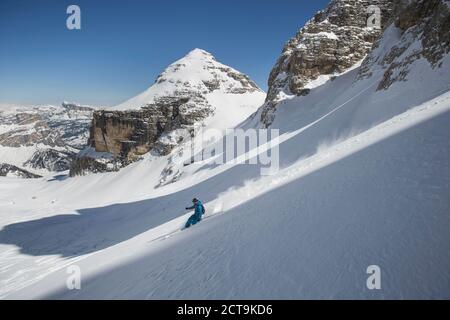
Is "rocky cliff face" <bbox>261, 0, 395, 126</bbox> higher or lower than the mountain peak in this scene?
lower

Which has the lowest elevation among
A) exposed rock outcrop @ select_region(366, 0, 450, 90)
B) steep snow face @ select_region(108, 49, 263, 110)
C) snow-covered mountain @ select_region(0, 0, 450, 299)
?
snow-covered mountain @ select_region(0, 0, 450, 299)

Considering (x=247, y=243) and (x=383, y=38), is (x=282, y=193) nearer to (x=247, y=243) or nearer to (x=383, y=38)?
(x=247, y=243)

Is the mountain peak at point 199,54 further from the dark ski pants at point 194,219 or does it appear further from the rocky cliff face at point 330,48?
the dark ski pants at point 194,219

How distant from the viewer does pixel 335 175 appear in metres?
8.90

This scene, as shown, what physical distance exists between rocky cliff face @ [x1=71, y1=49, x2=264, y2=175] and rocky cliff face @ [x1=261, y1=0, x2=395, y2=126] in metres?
40.4

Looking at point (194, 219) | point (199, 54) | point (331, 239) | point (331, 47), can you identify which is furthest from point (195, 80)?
point (331, 239)

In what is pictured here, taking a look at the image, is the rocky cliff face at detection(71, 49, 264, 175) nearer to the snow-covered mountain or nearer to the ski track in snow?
the ski track in snow

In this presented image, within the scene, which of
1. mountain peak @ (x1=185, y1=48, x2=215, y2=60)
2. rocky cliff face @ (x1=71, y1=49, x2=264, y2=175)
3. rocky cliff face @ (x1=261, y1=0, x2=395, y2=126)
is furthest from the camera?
mountain peak @ (x1=185, y1=48, x2=215, y2=60)

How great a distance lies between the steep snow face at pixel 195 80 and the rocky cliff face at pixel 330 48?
50850 mm

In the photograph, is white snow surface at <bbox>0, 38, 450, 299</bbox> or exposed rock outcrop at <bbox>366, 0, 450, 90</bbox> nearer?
white snow surface at <bbox>0, 38, 450, 299</bbox>

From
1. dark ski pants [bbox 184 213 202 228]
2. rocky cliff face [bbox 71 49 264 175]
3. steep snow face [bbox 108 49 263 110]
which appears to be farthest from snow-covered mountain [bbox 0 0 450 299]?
steep snow face [bbox 108 49 263 110]

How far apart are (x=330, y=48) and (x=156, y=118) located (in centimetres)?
5825

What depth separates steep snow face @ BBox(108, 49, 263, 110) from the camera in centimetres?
9156

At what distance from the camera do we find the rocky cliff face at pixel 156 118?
3270 inches
